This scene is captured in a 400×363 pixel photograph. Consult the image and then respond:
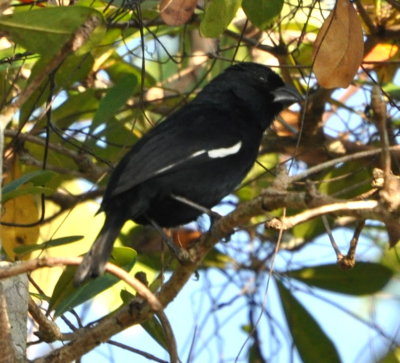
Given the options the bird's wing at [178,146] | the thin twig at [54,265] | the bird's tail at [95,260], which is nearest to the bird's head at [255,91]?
the bird's wing at [178,146]

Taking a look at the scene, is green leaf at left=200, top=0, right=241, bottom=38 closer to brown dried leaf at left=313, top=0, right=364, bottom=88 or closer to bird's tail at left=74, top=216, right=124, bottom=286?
brown dried leaf at left=313, top=0, right=364, bottom=88

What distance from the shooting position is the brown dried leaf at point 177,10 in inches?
144

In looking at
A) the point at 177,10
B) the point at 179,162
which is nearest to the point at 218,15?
A: the point at 177,10

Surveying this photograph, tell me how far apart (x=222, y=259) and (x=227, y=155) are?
1070 mm

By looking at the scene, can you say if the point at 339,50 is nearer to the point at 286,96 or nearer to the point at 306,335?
the point at 286,96

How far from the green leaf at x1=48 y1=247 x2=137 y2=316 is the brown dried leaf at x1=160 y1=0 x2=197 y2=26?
33.0 inches

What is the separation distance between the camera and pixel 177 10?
3672 mm

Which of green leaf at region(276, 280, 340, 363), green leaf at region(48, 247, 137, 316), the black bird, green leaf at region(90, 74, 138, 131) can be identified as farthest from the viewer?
green leaf at region(276, 280, 340, 363)

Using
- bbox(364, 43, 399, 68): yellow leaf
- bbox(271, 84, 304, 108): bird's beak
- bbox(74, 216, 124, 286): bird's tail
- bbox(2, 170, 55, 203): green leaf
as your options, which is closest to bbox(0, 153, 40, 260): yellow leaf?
bbox(2, 170, 55, 203): green leaf

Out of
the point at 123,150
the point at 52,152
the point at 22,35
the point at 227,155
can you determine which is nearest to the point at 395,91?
the point at 227,155

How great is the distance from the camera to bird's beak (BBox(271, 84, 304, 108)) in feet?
15.0

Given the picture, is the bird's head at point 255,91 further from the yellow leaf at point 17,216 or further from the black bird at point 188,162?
the yellow leaf at point 17,216

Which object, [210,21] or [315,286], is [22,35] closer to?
[210,21]

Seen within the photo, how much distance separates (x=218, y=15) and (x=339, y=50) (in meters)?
0.50
